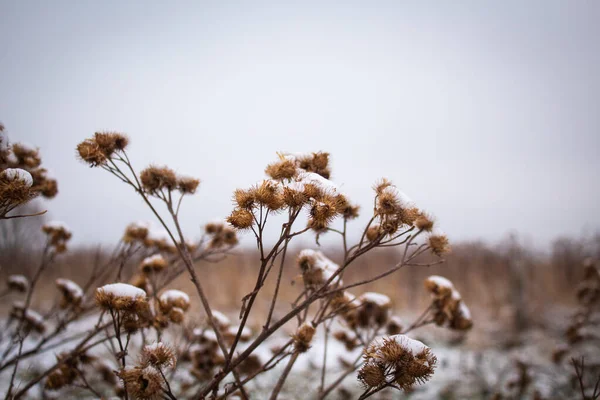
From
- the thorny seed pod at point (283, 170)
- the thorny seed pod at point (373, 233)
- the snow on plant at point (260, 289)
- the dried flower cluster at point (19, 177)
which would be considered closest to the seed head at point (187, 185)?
the snow on plant at point (260, 289)

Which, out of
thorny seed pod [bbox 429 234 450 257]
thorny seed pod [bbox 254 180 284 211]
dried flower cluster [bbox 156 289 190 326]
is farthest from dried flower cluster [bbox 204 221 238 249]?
thorny seed pod [bbox 429 234 450 257]

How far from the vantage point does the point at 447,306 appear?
247 cm

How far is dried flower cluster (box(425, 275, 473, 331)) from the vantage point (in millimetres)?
2477

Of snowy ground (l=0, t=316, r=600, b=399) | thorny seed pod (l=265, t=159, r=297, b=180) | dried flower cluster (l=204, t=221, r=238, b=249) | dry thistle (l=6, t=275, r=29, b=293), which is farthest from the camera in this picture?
snowy ground (l=0, t=316, r=600, b=399)

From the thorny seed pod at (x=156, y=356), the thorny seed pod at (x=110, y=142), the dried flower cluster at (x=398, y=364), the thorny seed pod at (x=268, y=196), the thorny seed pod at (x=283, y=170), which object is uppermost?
the thorny seed pod at (x=110, y=142)

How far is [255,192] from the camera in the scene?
5.35 ft

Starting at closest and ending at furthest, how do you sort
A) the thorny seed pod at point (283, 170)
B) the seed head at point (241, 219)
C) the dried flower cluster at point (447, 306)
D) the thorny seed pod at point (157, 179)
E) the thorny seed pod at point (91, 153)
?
1. the seed head at point (241, 219)
2. the thorny seed pod at point (283, 170)
3. the thorny seed pod at point (91, 153)
4. the thorny seed pod at point (157, 179)
5. the dried flower cluster at point (447, 306)

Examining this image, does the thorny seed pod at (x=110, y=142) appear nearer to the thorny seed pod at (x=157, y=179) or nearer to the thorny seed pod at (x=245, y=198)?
the thorny seed pod at (x=157, y=179)

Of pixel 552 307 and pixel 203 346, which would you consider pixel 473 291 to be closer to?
pixel 552 307

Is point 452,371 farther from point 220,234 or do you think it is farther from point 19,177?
point 19,177

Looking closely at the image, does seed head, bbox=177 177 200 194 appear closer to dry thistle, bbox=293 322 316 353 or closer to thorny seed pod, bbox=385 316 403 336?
dry thistle, bbox=293 322 316 353

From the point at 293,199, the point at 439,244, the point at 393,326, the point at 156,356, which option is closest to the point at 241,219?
the point at 293,199

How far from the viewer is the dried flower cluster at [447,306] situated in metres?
2.48

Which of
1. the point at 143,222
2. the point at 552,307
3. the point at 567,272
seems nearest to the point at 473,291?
the point at 552,307
